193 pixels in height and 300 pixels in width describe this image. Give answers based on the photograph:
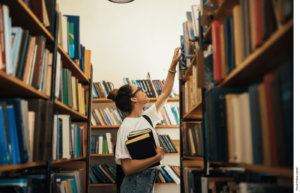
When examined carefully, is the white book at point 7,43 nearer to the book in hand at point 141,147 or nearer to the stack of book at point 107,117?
the book in hand at point 141,147

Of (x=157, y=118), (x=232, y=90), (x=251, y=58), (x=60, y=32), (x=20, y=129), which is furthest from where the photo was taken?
(x=157, y=118)

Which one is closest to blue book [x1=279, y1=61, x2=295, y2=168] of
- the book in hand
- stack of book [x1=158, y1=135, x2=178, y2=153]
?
the book in hand

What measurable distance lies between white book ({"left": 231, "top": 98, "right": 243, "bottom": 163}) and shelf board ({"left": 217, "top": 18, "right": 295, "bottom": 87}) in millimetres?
101

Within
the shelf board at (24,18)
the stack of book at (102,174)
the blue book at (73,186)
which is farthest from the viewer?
the stack of book at (102,174)

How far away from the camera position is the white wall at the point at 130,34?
363 cm

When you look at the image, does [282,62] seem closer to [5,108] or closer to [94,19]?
[5,108]

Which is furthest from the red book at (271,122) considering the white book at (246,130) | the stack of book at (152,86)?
the stack of book at (152,86)

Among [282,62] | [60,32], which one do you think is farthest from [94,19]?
[282,62]

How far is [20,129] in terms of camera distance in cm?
100

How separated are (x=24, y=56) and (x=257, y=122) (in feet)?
3.47

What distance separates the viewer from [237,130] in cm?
75

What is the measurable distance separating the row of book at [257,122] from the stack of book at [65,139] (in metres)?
1.03

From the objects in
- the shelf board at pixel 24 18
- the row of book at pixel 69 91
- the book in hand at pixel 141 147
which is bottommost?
the book in hand at pixel 141 147

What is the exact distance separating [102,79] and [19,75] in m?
2.56
